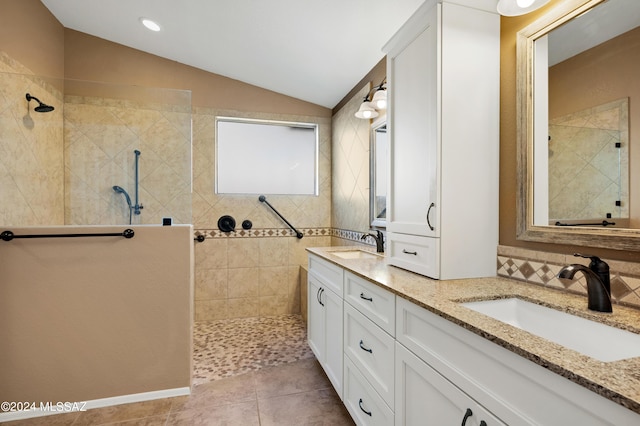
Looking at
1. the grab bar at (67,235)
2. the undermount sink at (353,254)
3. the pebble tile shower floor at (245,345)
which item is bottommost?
the pebble tile shower floor at (245,345)

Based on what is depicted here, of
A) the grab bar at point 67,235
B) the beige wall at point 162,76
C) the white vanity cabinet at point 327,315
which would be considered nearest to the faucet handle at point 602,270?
the white vanity cabinet at point 327,315

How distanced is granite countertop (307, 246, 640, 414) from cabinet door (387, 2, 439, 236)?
27 cm

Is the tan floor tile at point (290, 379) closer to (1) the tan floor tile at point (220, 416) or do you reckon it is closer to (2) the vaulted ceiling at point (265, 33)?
(1) the tan floor tile at point (220, 416)

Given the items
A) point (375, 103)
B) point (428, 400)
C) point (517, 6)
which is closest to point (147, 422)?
point (428, 400)

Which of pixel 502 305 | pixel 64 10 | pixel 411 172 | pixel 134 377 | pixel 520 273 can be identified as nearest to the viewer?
pixel 502 305

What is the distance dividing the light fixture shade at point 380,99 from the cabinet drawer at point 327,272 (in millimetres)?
1293

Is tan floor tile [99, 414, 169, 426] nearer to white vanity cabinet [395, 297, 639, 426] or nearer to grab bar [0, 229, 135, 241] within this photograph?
grab bar [0, 229, 135, 241]

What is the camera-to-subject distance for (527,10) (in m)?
1.21

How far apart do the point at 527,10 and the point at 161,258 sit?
2.33 metres

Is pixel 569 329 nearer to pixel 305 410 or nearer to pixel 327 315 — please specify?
pixel 327 315

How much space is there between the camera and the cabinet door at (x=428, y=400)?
87 centimetres

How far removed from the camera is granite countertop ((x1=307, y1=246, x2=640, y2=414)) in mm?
577

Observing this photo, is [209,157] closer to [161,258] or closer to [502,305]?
[161,258]

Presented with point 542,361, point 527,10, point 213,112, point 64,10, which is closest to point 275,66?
point 213,112
